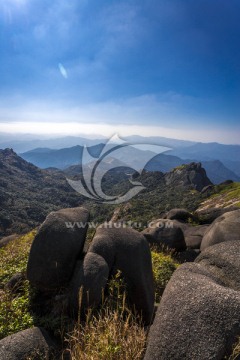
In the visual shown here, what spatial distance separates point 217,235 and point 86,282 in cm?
1041

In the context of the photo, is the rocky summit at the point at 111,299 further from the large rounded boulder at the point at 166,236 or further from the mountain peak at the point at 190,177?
the mountain peak at the point at 190,177

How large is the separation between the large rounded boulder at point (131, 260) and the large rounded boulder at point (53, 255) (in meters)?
0.71

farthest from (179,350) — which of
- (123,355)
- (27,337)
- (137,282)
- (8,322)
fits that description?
(8,322)

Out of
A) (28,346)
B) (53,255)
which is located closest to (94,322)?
(28,346)

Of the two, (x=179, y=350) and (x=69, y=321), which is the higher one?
(x=179, y=350)

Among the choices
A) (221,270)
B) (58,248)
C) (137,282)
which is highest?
(221,270)

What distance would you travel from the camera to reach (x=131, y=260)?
8.90m

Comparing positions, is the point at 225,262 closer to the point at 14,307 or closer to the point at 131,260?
the point at 131,260

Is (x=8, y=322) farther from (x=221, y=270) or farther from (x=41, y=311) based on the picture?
(x=221, y=270)

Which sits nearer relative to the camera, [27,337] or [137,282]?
[27,337]

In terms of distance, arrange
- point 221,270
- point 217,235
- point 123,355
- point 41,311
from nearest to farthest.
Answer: point 123,355 → point 221,270 → point 41,311 → point 217,235

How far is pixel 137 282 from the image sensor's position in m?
8.50

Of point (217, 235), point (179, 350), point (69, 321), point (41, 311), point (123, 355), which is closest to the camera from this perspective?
point (179, 350)

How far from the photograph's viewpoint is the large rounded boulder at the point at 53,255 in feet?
27.0
